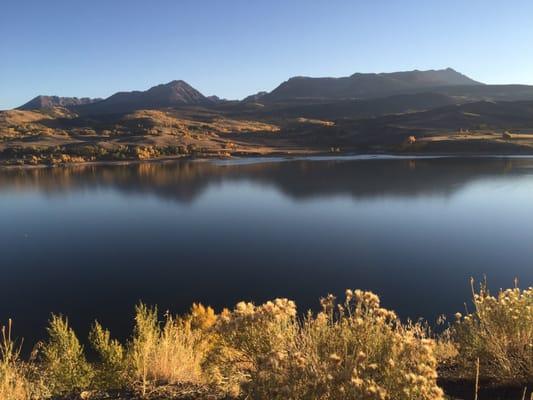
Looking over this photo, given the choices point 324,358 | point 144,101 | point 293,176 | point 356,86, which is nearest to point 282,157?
point 293,176

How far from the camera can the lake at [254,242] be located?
12.6 metres

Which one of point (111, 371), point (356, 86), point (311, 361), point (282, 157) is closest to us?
point (311, 361)

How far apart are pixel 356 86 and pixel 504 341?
597ft

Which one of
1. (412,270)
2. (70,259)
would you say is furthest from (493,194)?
(70,259)

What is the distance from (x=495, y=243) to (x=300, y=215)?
9055mm

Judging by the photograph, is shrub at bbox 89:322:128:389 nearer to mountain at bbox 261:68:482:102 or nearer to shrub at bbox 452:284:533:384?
shrub at bbox 452:284:533:384

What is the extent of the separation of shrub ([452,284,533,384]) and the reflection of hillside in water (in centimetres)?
2233

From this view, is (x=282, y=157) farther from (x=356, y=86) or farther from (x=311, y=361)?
(x=356, y=86)

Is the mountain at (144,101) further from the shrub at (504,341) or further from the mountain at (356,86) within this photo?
the shrub at (504,341)

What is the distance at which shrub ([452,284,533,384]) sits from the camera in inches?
159

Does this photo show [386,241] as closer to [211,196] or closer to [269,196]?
[269,196]

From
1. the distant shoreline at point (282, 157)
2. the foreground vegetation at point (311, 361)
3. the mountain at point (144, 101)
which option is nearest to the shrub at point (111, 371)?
the foreground vegetation at point (311, 361)

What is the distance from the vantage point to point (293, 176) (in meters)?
36.1

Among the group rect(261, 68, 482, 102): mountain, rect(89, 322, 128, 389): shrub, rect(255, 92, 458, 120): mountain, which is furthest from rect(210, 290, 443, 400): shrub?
rect(261, 68, 482, 102): mountain
